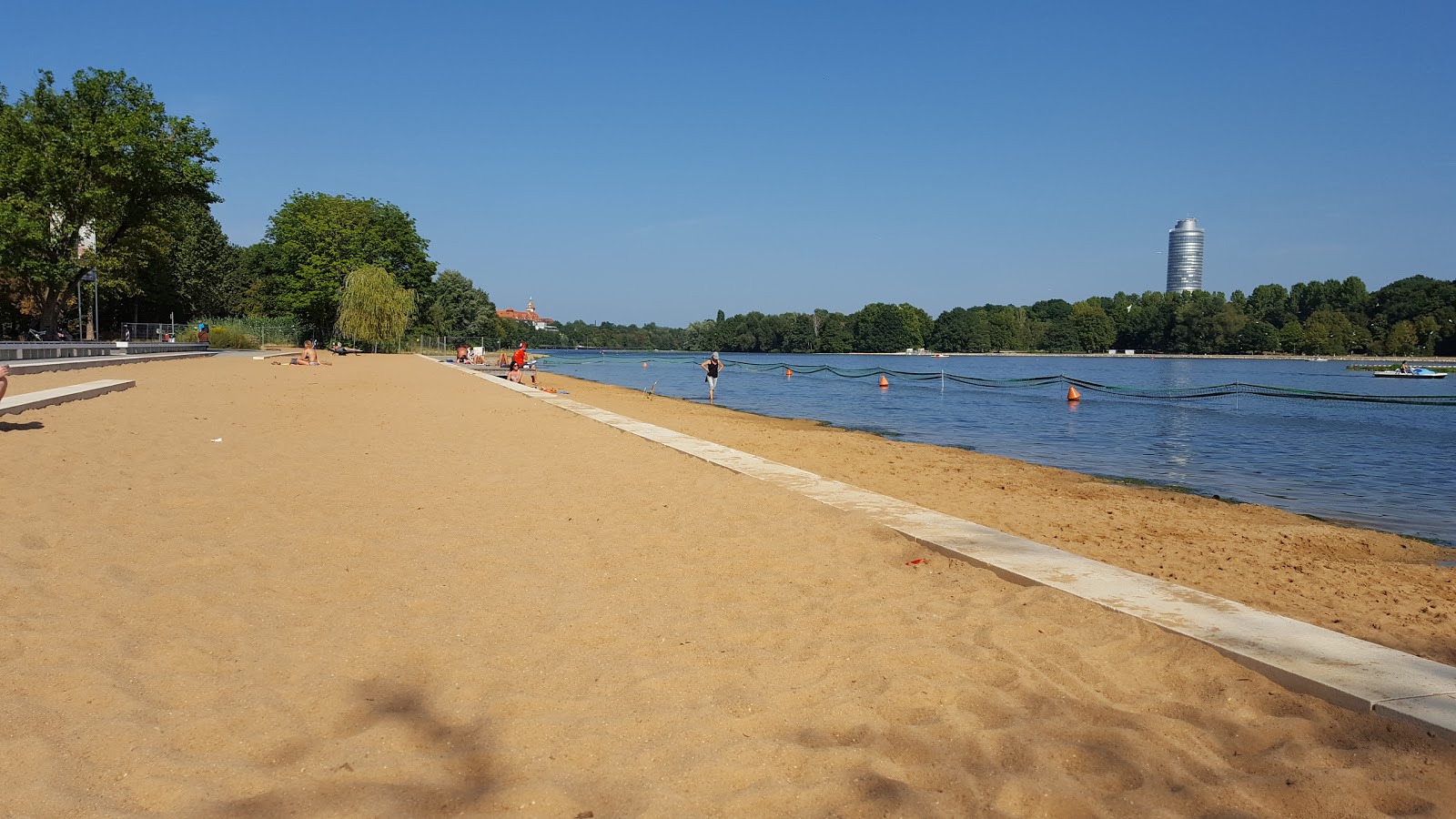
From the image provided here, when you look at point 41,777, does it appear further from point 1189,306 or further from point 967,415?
point 1189,306

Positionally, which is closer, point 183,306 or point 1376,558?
point 1376,558

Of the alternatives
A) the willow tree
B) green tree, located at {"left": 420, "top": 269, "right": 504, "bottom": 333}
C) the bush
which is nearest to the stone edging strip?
the bush

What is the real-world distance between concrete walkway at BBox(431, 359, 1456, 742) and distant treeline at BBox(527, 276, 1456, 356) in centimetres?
14854

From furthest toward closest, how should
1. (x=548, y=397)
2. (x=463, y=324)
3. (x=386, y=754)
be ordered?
(x=463, y=324) → (x=548, y=397) → (x=386, y=754)

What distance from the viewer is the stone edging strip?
12.4 meters

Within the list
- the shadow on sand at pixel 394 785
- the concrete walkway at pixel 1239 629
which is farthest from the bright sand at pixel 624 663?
the concrete walkway at pixel 1239 629

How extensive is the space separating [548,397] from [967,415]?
1287 cm

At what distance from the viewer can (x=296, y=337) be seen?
Result: 7275 cm

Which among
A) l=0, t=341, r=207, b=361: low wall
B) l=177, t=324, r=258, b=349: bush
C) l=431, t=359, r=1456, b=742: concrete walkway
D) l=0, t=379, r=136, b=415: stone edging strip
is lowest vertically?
l=431, t=359, r=1456, b=742: concrete walkway

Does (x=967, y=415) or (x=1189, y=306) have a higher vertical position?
(x=1189, y=306)

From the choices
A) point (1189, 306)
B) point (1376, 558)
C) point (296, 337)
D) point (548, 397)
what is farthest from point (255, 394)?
point (1189, 306)

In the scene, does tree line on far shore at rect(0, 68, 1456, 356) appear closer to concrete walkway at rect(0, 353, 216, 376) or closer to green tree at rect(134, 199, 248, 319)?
green tree at rect(134, 199, 248, 319)

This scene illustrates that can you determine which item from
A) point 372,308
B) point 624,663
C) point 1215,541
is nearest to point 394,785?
point 624,663

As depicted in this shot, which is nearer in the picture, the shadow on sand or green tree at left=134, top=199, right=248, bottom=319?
the shadow on sand
